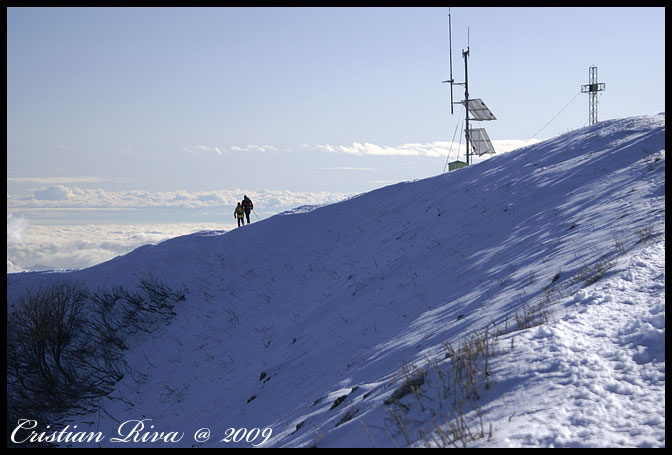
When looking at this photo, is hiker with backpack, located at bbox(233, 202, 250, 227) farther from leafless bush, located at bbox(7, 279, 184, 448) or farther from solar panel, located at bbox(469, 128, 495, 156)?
solar panel, located at bbox(469, 128, 495, 156)

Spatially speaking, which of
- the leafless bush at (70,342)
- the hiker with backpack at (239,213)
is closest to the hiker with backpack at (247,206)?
the hiker with backpack at (239,213)

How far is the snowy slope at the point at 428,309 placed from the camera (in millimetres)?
4578

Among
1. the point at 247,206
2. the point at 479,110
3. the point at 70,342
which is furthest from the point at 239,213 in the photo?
the point at 479,110

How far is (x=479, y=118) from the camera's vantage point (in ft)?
121

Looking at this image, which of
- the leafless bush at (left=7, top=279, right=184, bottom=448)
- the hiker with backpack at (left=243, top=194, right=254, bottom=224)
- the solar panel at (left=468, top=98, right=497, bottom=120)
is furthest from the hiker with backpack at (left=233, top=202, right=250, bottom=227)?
the solar panel at (left=468, top=98, right=497, bottom=120)

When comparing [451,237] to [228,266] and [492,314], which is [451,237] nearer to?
[492,314]

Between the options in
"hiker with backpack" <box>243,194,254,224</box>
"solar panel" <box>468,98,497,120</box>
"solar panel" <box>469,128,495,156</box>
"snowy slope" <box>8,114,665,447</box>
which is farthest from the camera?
"solar panel" <box>469,128,495,156</box>

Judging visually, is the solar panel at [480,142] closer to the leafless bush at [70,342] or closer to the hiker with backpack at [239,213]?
the hiker with backpack at [239,213]

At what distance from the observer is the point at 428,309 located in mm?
10297

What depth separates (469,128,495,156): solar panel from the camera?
1517 inches

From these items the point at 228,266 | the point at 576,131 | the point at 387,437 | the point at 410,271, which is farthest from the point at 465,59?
the point at 387,437

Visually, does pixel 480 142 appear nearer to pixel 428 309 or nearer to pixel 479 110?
pixel 479 110

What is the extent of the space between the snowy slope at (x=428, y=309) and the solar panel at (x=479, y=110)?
13219 millimetres

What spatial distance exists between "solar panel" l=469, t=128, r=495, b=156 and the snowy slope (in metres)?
14.8
